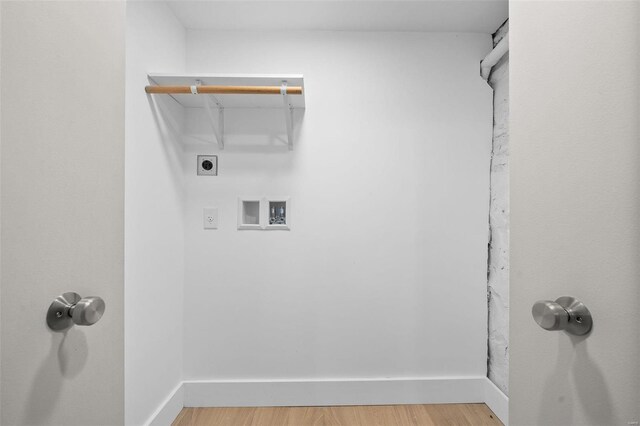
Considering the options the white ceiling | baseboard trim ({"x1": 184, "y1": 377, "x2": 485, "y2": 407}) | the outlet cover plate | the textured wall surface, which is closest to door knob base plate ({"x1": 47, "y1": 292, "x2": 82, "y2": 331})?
the outlet cover plate

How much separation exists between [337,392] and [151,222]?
1.40 meters

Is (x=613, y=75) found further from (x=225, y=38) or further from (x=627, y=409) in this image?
(x=225, y=38)

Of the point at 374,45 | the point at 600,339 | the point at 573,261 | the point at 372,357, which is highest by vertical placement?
the point at 374,45

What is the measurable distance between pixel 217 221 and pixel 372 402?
4.63 ft

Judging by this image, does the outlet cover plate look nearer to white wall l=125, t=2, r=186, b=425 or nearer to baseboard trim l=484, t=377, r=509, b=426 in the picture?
white wall l=125, t=2, r=186, b=425

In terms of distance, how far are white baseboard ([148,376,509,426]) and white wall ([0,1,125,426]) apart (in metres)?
1.26

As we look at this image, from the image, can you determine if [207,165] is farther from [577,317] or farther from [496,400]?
[496,400]

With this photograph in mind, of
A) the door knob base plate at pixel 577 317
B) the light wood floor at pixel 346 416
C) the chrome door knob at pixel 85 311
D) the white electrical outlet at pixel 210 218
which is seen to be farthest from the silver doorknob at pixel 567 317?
the white electrical outlet at pixel 210 218

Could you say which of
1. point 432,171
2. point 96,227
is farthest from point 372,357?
point 96,227

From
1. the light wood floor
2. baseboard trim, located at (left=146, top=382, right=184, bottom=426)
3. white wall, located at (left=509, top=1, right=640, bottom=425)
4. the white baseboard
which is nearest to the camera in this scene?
white wall, located at (left=509, top=1, right=640, bottom=425)

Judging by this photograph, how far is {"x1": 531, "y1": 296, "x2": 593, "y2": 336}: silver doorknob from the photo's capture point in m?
0.45

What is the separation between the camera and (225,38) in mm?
1770

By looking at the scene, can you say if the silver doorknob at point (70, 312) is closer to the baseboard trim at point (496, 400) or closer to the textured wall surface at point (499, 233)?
the textured wall surface at point (499, 233)

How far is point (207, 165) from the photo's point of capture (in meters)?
1.76
